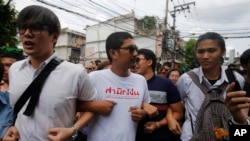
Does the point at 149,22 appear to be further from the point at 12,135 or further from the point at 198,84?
the point at 12,135

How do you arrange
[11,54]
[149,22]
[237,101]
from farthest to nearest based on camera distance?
1. [149,22]
2. [11,54]
3. [237,101]

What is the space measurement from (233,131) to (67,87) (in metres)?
1.06

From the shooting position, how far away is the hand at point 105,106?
206 cm

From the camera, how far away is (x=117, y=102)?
226 centimetres

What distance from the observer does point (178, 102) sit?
9.20ft

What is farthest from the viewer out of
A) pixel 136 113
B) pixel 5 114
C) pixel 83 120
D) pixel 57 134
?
pixel 136 113

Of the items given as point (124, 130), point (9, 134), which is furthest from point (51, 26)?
point (124, 130)

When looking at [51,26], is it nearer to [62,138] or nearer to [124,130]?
[62,138]

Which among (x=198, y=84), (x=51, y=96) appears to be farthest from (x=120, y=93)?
(x=198, y=84)

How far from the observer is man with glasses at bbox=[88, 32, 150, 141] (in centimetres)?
220

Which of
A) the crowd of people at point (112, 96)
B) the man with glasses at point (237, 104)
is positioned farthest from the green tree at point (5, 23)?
the man with glasses at point (237, 104)

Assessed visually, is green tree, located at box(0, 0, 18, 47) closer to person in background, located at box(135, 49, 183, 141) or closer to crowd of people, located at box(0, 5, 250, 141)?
crowd of people, located at box(0, 5, 250, 141)

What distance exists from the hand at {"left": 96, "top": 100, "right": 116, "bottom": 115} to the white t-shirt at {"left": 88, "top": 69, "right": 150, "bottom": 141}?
0.06 meters

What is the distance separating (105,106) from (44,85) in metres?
0.56
